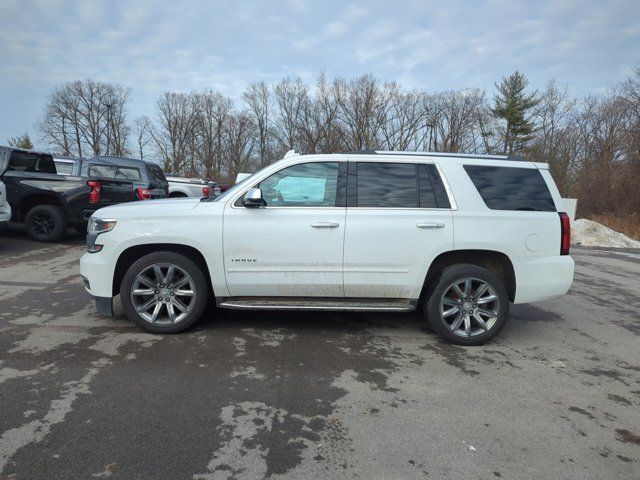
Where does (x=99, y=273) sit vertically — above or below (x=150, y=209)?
below

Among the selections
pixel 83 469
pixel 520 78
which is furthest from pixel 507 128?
pixel 83 469

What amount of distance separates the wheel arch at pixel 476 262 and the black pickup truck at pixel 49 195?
311 inches

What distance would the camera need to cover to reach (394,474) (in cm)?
240

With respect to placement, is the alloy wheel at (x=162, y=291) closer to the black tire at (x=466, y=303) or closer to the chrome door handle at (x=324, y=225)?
the chrome door handle at (x=324, y=225)

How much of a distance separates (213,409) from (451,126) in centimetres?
5232

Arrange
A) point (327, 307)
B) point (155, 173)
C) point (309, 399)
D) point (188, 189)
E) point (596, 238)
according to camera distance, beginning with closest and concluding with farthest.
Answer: point (309, 399), point (327, 307), point (155, 173), point (188, 189), point (596, 238)

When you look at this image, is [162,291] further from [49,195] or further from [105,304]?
[49,195]

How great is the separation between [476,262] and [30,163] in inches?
398

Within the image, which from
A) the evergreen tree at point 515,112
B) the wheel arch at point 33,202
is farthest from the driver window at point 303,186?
the evergreen tree at point 515,112

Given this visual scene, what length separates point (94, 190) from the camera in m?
9.29

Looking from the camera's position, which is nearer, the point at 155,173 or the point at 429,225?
the point at 429,225

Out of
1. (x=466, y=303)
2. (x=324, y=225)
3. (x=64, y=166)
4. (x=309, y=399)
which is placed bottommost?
(x=309, y=399)

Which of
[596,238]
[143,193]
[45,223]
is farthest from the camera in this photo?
[596,238]

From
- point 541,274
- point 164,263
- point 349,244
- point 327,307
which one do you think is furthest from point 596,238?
point 164,263
